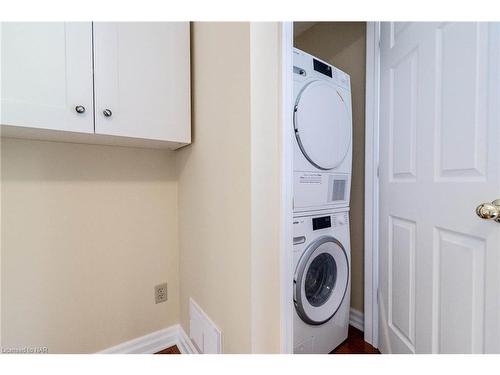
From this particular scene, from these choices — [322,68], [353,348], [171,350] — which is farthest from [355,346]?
[322,68]

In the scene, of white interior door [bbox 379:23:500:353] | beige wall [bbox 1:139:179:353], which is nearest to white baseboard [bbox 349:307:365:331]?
white interior door [bbox 379:23:500:353]

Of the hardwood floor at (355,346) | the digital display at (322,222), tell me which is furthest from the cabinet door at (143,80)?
the hardwood floor at (355,346)

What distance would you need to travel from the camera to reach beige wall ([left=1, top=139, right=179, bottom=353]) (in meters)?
1.08

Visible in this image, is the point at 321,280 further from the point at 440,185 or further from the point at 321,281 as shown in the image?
the point at 440,185

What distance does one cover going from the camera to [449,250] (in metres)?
0.87

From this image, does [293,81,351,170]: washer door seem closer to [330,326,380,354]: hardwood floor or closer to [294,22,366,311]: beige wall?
[294,22,366,311]: beige wall

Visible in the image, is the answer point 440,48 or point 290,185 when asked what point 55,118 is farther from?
point 440,48

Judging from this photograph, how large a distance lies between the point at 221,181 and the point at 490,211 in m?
0.88

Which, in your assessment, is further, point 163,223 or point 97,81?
point 163,223

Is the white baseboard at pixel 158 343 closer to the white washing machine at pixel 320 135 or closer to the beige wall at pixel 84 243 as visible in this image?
the beige wall at pixel 84 243

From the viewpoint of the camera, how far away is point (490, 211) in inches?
26.7

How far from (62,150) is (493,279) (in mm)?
1802

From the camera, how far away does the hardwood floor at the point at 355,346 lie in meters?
1.40
